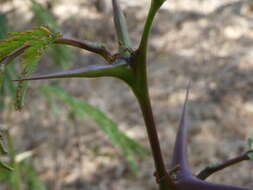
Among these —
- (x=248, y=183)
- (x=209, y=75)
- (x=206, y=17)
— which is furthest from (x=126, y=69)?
(x=206, y=17)

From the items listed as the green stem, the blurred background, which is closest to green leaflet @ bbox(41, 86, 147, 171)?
the blurred background

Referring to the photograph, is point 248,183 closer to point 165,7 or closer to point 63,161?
point 63,161

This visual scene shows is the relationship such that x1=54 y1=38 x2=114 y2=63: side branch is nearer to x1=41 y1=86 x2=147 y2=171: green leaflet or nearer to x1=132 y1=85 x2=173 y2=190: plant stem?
x1=132 y1=85 x2=173 y2=190: plant stem

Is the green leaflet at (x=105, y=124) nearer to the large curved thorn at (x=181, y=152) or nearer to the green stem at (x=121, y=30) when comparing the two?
A: the large curved thorn at (x=181, y=152)

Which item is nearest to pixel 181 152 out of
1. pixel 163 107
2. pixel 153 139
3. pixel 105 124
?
pixel 153 139

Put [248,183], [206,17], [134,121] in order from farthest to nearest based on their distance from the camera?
[206,17] < [134,121] < [248,183]

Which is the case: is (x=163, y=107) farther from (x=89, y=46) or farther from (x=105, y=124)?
(x=89, y=46)

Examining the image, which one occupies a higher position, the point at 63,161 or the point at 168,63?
the point at 168,63

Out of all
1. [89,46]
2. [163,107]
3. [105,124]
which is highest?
[89,46]

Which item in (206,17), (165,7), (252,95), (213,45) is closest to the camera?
(252,95)
